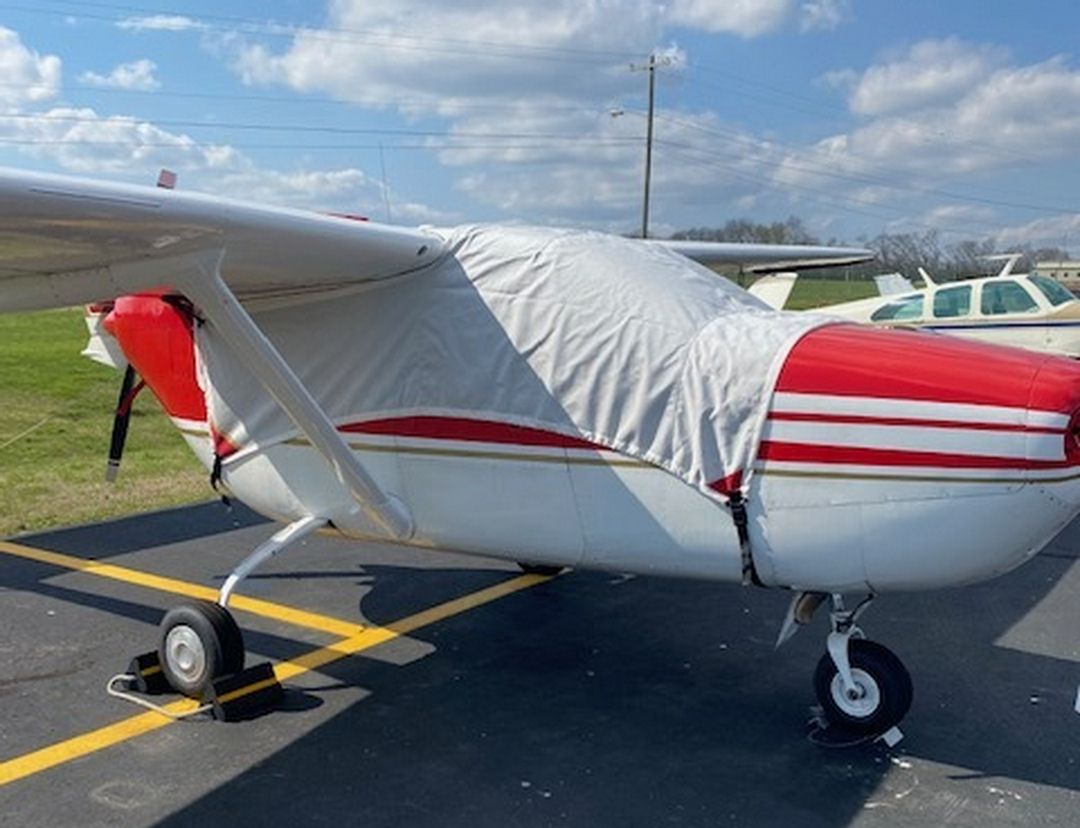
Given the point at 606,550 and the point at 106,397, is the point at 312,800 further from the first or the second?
the point at 106,397

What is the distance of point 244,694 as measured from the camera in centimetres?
423

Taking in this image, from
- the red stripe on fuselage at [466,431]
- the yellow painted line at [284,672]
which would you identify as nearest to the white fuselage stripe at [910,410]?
the red stripe on fuselage at [466,431]

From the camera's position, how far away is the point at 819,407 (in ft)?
11.5

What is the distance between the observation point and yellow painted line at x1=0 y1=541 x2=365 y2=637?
5410 mm

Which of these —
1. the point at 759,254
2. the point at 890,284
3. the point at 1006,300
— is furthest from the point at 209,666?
the point at 890,284

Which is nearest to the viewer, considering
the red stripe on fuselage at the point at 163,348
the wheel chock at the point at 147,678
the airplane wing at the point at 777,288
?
the wheel chock at the point at 147,678

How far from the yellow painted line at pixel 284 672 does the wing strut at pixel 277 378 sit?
2.78 feet

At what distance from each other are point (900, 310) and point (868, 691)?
11.4 meters

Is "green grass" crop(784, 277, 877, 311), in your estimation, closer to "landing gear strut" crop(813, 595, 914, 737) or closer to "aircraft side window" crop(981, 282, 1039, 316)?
"aircraft side window" crop(981, 282, 1039, 316)

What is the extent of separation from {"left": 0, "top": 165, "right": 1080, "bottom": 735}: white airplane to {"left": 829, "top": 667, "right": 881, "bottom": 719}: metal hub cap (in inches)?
0.4

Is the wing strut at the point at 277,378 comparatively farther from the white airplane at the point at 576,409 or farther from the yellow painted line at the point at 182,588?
the yellow painted line at the point at 182,588

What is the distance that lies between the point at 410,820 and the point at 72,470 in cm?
751

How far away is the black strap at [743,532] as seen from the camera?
3.66 metres

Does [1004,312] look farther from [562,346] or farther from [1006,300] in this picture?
[562,346]
